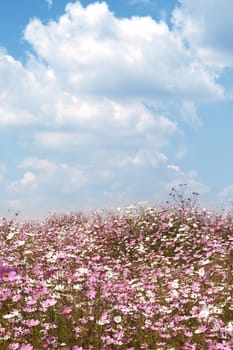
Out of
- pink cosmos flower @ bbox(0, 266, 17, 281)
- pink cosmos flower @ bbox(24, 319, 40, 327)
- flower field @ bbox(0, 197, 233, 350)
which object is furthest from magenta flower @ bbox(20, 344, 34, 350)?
pink cosmos flower @ bbox(0, 266, 17, 281)

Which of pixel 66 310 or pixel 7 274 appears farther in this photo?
pixel 66 310

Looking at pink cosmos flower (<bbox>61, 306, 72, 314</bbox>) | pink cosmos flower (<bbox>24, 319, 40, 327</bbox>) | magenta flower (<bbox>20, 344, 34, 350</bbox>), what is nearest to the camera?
magenta flower (<bbox>20, 344, 34, 350</bbox>)

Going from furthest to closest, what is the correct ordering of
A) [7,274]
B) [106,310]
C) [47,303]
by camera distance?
[106,310] → [47,303] → [7,274]

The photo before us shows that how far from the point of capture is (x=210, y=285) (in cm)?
762

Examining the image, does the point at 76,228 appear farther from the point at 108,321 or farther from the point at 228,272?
the point at 108,321

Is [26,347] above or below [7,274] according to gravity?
below

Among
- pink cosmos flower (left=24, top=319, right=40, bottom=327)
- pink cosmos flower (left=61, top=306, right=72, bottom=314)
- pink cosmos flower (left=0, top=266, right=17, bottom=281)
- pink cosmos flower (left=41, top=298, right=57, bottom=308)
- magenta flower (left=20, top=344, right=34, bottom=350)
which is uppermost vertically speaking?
pink cosmos flower (left=0, top=266, right=17, bottom=281)

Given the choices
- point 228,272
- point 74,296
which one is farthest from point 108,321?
point 228,272

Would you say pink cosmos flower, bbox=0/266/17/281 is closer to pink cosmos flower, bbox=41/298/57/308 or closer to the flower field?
the flower field

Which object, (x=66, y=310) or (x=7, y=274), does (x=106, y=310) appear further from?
(x=7, y=274)

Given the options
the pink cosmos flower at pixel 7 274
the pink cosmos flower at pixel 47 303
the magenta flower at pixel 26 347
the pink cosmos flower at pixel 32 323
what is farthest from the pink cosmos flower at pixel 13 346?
the pink cosmos flower at pixel 47 303

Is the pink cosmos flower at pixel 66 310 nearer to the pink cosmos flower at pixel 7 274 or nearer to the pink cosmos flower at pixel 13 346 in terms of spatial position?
the pink cosmos flower at pixel 7 274

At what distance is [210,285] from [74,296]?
104 inches

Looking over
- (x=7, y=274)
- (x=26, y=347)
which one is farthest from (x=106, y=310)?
(x=26, y=347)
